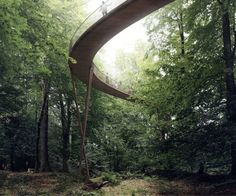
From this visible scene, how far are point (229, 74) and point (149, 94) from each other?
13.1ft

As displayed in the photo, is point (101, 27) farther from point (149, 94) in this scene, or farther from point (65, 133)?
point (65, 133)

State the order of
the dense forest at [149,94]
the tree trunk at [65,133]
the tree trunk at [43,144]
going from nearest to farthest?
the dense forest at [149,94] < the tree trunk at [43,144] < the tree trunk at [65,133]

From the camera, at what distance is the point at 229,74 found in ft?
36.6

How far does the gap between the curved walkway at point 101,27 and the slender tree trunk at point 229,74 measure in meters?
3.33

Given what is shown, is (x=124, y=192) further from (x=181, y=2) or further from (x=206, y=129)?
(x=181, y=2)

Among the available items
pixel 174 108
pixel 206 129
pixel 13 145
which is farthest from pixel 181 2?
pixel 13 145

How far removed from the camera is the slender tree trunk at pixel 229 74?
1022cm

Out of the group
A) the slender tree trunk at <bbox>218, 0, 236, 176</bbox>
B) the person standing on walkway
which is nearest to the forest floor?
the slender tree trunk at <bbox>218, 0, 236, 176</bbox>

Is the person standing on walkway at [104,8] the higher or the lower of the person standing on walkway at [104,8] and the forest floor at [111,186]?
the higher

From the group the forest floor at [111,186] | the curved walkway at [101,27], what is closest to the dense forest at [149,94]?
the curved walkway at [101,27]

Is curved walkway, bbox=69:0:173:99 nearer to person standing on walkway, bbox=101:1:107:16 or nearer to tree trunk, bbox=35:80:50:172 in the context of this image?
person standing on walkway, bbox=101:1:107:16

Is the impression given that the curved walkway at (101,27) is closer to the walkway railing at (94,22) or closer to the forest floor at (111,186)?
the walkway railing at (94,22)

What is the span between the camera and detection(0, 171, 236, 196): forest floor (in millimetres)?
10695

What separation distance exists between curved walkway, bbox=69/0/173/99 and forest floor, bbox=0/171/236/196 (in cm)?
512
